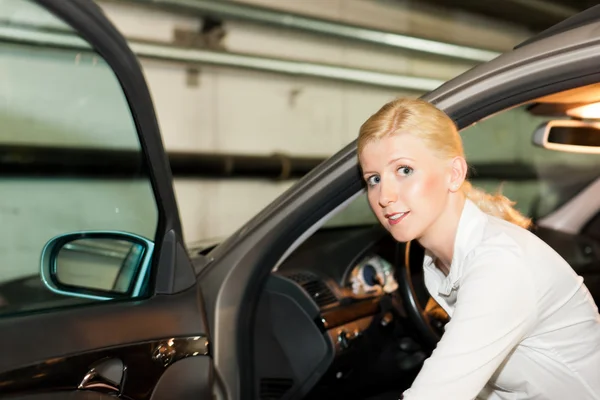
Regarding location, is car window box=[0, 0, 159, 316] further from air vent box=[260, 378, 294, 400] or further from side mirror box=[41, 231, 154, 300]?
air vent box=[260, 378, 294, 400]

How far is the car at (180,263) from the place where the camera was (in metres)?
1.33

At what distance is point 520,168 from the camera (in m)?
5.12

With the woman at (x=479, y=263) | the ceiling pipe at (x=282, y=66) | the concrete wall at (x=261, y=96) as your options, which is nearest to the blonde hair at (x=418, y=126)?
the woman at (x=479, y=263)

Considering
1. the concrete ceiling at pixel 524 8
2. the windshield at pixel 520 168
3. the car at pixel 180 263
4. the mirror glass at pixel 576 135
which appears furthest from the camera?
the concrete ceiling at pixel 524 8

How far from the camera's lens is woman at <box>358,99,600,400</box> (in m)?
1.15

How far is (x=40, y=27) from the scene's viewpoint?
1.51m

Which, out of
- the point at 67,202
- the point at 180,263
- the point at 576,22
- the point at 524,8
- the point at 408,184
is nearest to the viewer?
the point at 408,184

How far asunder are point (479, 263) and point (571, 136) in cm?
102

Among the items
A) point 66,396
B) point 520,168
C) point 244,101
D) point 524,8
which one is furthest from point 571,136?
point 524,8

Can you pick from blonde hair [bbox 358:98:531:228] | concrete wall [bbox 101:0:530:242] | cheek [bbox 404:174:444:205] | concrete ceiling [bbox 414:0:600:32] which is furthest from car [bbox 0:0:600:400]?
concrete ceiling [bbox 414:0:600:32]

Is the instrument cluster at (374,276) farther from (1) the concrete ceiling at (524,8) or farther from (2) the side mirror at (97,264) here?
(1) the concrete ceiling at (524,8)

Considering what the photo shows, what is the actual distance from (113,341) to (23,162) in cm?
195

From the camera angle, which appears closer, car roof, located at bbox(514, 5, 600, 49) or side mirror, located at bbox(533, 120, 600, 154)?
car roof, located at bbox(514, 5, 600, 49)

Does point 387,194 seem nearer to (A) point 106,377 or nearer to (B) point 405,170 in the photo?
(B) point 405,170
